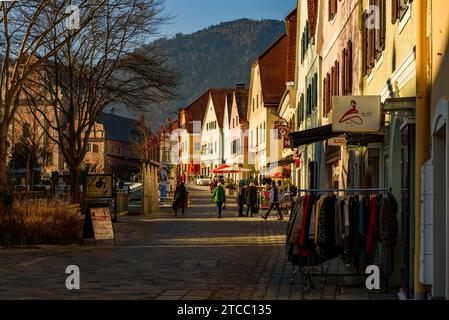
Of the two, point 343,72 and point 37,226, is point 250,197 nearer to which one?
point 343,72

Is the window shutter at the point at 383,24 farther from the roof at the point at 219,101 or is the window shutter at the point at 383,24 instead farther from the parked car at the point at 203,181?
the roof at the point at 219,101

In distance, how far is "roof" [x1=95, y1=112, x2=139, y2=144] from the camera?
443 feet

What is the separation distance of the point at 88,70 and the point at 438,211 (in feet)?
86.0

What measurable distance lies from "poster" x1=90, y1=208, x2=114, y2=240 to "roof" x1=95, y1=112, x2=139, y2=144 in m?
110

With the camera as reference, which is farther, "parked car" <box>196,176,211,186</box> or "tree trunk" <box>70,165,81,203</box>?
"parked car" <box>196,176,211,186</box>

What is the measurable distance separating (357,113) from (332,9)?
13170 mm

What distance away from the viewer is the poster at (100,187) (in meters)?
34.8

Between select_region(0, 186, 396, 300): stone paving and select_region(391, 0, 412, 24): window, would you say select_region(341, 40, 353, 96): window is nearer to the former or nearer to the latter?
select_region(0, 186, 396, 300): stone paving

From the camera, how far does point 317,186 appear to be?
33.2 meters

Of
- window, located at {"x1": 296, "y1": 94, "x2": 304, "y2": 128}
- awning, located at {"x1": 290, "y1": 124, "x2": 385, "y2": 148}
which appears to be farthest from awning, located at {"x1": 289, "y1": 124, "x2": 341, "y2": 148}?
window, located at {"x1": 296, "y1": 94, "x2": 304, "y2": 128}

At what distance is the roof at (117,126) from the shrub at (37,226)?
109871mm

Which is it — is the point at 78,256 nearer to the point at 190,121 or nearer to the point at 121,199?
the point at 121,199

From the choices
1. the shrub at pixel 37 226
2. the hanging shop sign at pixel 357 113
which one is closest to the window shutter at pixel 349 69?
the hanging shop sign at pixel 357 113

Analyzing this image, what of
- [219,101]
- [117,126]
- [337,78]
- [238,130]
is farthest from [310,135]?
[117,126]
